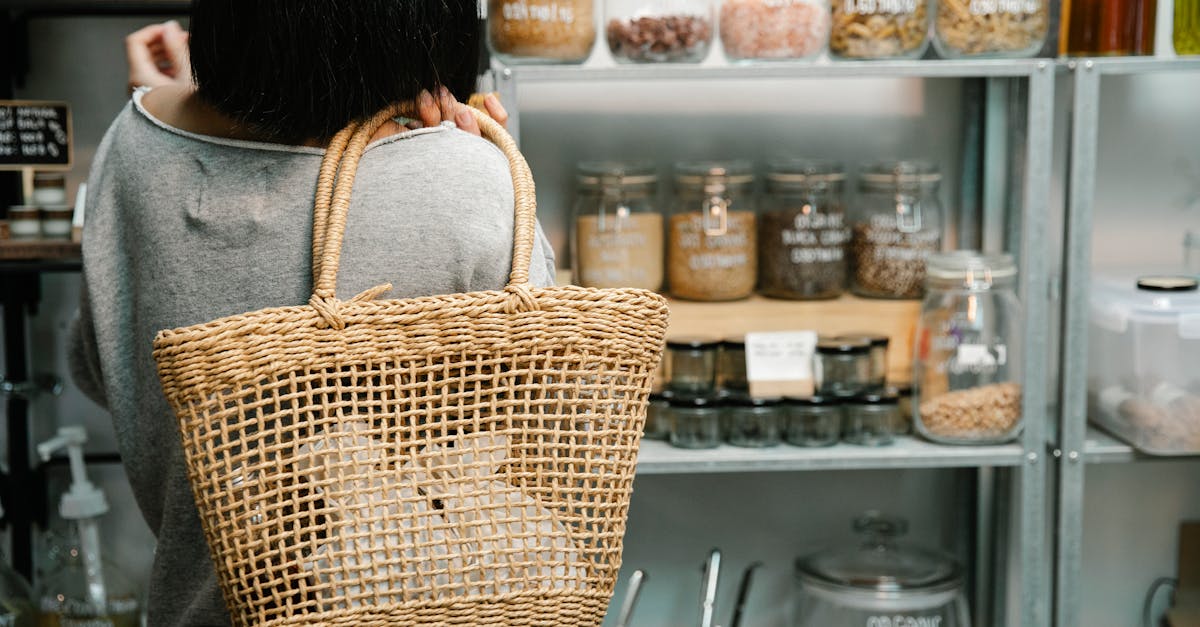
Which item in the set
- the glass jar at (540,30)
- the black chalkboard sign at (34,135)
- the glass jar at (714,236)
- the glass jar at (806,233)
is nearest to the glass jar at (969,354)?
the glass jar at (806,233)

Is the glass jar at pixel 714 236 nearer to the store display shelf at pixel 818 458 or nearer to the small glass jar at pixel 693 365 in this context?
the small glass jar at pixel 693 365

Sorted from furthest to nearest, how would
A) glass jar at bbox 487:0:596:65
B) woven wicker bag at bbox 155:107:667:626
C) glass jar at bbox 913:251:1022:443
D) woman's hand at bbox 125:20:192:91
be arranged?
glass jar at bbox 913:251:1022:443
glass jar at bbox 487:0:596:65
woman's hand at bbox 125:20:192:91
woven wicker bag at bbox 155:107:667:626

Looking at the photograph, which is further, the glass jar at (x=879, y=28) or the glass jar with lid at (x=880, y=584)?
the glass jar with lid at (x=880, y=584)

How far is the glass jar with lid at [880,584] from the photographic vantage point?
171 centimetres

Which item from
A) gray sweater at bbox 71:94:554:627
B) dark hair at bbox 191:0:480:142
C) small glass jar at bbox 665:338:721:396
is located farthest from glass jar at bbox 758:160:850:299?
dark hair at bbox 191:0:480:142

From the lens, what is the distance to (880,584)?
1.71 m

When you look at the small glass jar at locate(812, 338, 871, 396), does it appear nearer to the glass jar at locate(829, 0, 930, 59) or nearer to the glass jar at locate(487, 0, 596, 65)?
the glass jar at locate(829, 0, 930, 59)

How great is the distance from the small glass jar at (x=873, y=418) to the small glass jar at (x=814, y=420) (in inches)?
1.0

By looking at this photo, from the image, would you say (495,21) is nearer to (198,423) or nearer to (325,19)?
(325,19)

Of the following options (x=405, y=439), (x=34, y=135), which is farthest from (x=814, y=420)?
(x=34, y=135)

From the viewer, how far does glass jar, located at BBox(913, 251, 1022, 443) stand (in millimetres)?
1668

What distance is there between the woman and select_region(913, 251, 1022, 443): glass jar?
92 centimetres

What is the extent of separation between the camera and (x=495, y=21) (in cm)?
158

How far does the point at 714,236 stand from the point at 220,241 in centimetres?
94
